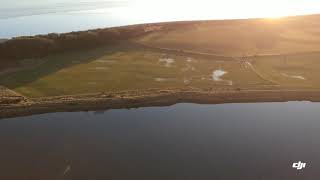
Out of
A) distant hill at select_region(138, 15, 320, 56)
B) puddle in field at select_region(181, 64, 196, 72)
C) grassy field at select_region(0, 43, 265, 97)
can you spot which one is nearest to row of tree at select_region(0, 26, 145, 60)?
grassy field at select_region(0, 43, 265, 97)

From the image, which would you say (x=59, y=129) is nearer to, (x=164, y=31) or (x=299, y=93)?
(x=299, y=93)

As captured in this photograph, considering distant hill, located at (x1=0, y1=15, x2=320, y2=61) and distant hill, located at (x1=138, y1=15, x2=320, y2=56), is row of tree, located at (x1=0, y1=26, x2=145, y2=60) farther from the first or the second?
distant hill, located at (x1=138, y1=15, x2=320, y2=56)

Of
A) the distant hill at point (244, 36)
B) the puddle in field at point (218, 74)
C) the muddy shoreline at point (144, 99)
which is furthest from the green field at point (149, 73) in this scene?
the distant hill at point (244, 36)

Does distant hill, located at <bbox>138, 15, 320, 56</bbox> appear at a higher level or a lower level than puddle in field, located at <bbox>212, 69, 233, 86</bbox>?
higher

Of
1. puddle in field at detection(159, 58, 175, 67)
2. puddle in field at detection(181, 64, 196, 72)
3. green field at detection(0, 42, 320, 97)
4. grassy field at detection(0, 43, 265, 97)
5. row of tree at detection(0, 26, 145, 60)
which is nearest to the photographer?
green field at detection(0, 42, 320, 97)

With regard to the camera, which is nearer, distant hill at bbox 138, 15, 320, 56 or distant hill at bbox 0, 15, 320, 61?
distant hill at bbox 0, 15, 320, 61

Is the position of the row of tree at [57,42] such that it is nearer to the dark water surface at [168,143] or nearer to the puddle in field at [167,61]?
Result: the puddle in field at [167,61]

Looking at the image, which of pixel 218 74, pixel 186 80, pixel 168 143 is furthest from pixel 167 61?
pixel 168 143
